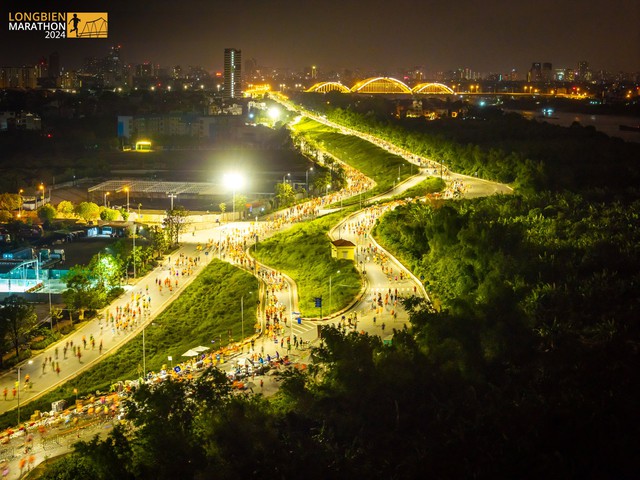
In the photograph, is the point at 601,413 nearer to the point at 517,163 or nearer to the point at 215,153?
the point at 517,163

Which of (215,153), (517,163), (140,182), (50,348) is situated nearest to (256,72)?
(215,153)

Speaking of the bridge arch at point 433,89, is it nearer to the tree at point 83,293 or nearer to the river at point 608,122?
the river at point 608,122

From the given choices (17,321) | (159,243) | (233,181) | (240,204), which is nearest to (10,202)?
(240,204)

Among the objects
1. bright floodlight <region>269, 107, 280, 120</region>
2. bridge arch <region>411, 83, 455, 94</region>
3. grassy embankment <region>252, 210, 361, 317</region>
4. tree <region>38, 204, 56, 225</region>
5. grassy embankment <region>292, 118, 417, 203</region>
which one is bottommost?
tree <region>38, 204, 56, 225</region>

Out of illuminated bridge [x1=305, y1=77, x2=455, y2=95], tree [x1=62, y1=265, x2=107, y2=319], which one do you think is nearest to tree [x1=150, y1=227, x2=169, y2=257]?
tree [x1=62, y1=265, x2=107, y2=319]

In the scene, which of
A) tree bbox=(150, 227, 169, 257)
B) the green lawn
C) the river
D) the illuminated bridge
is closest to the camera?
tree bbox=(150, 227, 169, 257)

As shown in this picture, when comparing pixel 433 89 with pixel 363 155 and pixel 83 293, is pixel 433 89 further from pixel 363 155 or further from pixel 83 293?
pixel 83 293

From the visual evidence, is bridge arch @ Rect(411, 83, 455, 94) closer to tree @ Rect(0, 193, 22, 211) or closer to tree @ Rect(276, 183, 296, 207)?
tree @ Rect(276, 183, 296, 207)
